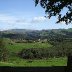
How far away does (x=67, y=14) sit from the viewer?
24.3 meters

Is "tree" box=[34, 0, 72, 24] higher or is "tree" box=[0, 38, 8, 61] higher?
"tree" box=[34, 0, 72, 24]

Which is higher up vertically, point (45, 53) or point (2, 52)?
point (2, 52)

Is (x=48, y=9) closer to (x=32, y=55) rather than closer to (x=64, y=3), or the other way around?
(x=64, y=3)

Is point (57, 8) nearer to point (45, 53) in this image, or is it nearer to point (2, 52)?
point (2, 52)

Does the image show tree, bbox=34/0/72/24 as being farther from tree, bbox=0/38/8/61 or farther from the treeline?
the treeline

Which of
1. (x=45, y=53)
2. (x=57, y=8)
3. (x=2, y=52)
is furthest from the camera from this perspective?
(x=45, y=53)

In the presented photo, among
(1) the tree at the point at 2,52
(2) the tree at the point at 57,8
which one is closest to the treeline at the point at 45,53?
(1) the tree at the point at 2,52

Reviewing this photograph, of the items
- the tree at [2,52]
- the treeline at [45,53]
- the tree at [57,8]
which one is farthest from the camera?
the treeline at [45,53]

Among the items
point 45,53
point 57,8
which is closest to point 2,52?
point 45,53

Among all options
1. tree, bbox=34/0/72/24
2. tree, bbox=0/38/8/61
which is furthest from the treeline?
tree, bbox=34/0/72/24

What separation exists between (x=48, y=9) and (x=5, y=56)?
10809cm

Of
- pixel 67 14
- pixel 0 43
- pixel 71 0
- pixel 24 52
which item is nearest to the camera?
pixel 71 0

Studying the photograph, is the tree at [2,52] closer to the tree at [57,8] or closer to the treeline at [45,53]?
the treeline at [45,53]
